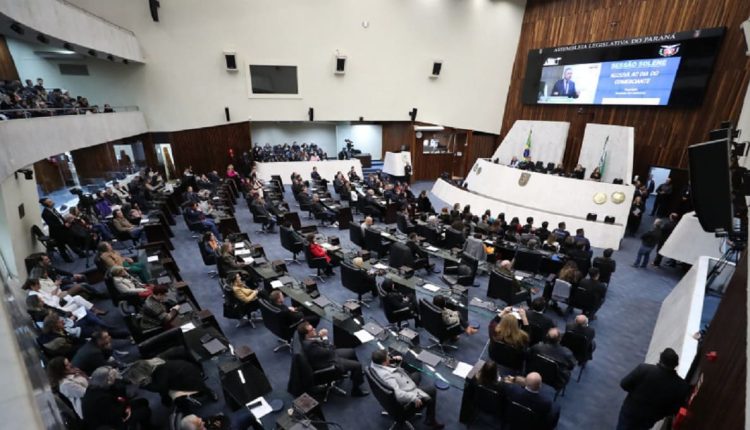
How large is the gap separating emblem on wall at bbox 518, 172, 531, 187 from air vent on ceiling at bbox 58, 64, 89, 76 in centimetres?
1790

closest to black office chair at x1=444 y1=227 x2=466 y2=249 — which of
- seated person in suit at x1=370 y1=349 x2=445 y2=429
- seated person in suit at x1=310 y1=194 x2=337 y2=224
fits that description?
seated person in suit at x1=310 y1=194 x2=337 y2=224

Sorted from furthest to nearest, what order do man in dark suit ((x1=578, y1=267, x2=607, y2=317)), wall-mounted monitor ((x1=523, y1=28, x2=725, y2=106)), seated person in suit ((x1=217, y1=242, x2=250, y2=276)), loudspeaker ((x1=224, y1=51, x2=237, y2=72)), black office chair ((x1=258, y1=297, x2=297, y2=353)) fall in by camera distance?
1. loudspeaker ((x1=224, y1=51, x2=237, y2=72))
2. wall-mounted monitor ((x1=523, y1=28, x2=725, y2=106))
3. seated person in suit ((x1=217, y1=242, x2=250, y2=276))
4. man in dark suit ((x1=578, y1=267, x2=607, y2=317))
5. black office chair ((x1=258, y1=297, x2=297, y2=353))

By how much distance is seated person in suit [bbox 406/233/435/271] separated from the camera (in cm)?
754

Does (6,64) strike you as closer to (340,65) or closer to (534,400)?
(340,65)

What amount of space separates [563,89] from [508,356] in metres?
14.4

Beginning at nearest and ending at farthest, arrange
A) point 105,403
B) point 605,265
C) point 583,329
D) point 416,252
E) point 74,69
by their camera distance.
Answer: point 105,403 → point 583,329 → point 605,265 → point 416,252 → point 74,69

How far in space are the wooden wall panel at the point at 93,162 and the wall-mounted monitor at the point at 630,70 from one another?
1845cm

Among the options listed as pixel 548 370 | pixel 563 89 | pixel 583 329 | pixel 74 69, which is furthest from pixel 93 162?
pixel 563 89

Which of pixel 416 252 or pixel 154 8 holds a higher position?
pixel 154 8

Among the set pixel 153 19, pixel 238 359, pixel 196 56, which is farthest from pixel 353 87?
pixel 238 359

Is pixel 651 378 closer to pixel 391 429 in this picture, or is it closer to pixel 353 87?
pixel 391 429

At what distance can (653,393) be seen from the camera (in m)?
3.35

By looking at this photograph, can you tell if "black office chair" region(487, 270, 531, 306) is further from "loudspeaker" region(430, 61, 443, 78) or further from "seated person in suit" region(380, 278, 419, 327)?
"loudspeaker" region(430, 61, 443, 78)

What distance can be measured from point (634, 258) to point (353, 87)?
13.8 metres
